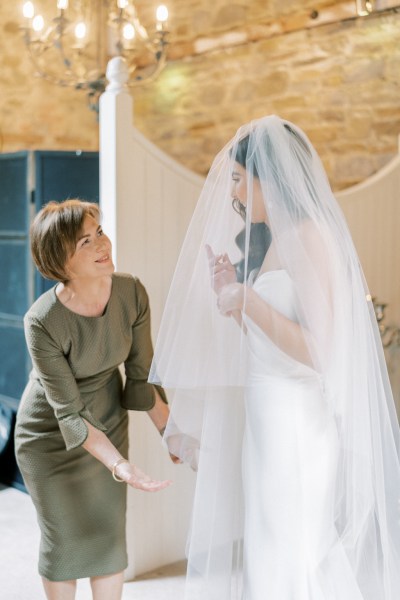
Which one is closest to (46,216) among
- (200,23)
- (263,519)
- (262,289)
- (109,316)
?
(109,316)

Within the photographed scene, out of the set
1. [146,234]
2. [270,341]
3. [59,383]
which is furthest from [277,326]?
[146,234]

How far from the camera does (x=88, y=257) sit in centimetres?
233

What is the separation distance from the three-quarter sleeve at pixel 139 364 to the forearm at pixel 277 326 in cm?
60

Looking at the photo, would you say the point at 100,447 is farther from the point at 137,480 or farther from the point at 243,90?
the point at 243,90

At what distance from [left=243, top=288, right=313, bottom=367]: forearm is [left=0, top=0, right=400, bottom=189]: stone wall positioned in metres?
2.95

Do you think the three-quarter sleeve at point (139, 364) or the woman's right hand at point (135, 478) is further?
the three-quarter sleeve at point (139, 364)

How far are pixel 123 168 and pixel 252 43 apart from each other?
2.72 metres

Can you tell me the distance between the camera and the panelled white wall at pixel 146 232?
301 cm

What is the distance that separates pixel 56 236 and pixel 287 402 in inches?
31.8

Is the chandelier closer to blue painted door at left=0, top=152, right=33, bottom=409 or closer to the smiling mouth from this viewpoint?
blue painted door at left=0, top=152, right=33, bottom=409

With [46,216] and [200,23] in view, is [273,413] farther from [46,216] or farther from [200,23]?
[200,23]

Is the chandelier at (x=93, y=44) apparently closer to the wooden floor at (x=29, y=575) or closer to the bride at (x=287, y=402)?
the wooden floor at (x=29, y=575)

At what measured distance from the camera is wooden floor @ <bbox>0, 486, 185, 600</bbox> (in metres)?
3.04

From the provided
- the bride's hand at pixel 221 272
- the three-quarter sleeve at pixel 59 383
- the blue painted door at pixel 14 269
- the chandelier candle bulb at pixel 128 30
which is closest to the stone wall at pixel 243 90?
the chandelier candle bulb at pixel 128 30
